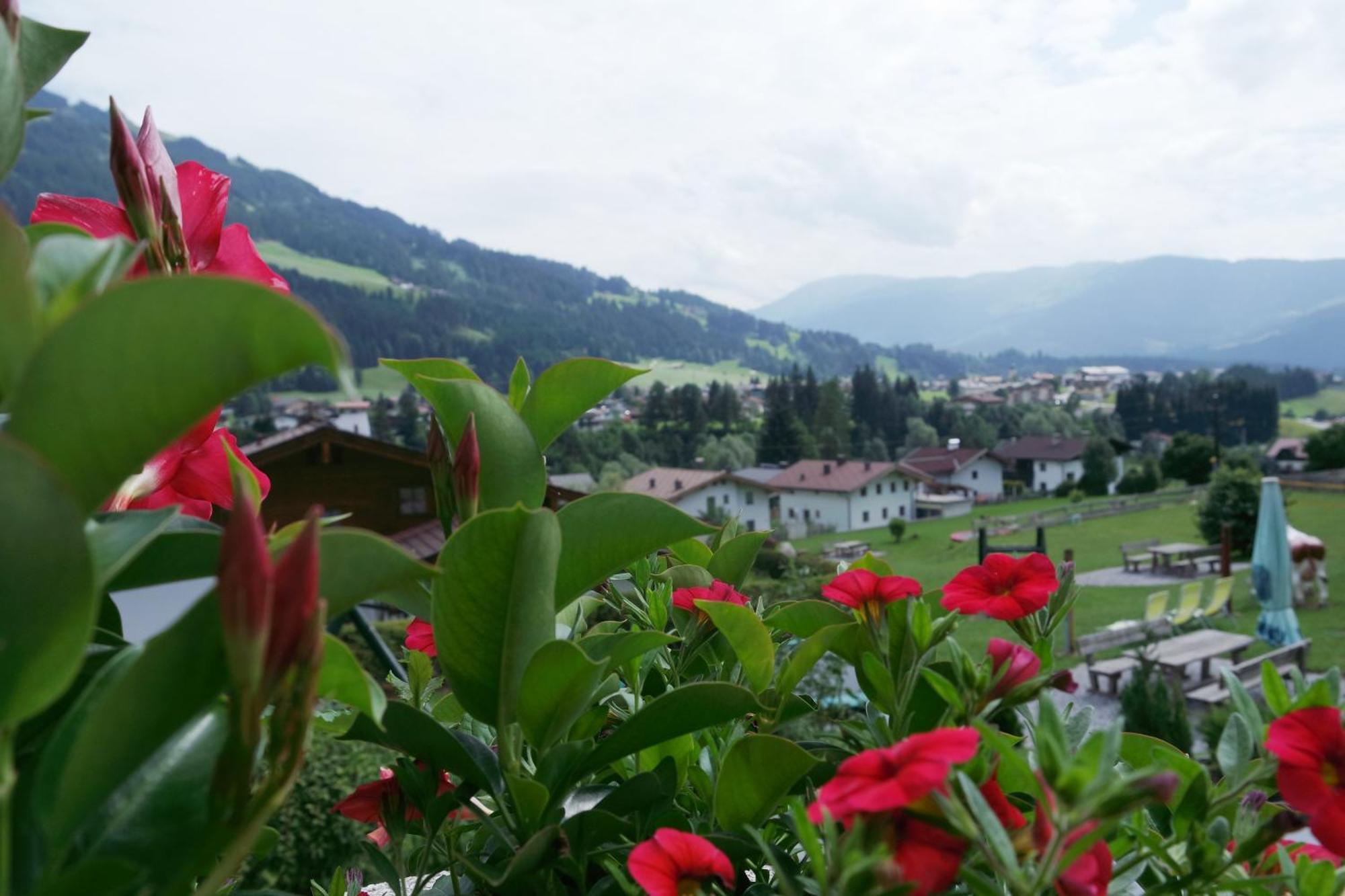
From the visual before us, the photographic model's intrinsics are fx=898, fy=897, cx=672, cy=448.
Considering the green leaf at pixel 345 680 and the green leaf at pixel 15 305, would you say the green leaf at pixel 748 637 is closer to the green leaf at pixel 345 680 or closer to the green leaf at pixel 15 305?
the green leaf at pixel 345 680

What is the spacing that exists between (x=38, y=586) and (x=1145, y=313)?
201466 mm

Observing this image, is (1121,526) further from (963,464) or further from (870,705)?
(870,705)

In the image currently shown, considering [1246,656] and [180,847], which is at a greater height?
[180,847]

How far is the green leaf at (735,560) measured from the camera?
0.79 meters

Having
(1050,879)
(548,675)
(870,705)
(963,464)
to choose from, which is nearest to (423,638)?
(548,675)

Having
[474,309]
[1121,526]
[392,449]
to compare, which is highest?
[474,309]

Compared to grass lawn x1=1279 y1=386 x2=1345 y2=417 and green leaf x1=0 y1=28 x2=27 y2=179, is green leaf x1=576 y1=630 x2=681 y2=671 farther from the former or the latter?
grass lawn x1=1279 y1=386 x2=1345 y2=417

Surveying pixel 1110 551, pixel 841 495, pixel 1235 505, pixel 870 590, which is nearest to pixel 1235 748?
pixel 870 590

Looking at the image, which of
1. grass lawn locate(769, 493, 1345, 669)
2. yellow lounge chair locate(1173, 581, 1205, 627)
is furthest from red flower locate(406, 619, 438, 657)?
yellow lounge chair locate(1173, 581, 1205, 627)

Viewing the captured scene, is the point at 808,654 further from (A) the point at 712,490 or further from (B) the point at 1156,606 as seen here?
(A) the point at 712,490

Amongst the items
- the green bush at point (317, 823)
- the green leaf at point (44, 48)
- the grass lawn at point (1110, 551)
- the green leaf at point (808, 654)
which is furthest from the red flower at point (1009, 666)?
the grass lawn at point (1110, 551)

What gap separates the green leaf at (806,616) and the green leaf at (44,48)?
24.8 inches

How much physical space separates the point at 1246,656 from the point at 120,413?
15.6 metres

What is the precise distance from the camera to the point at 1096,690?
1181cm
